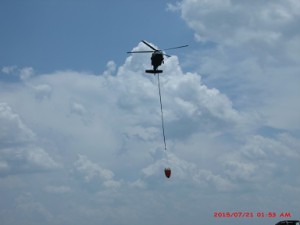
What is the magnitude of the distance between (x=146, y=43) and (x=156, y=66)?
16.7 feet

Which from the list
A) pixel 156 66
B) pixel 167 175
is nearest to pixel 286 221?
pixel 167 175

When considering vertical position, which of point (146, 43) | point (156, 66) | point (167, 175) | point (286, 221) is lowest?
point (286, 221)

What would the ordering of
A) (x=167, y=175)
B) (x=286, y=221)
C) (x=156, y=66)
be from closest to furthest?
1. (x=167, y=175)
2. (x=156, y=66)
3. (x=286, y=221)

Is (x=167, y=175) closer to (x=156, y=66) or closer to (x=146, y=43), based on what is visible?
(x=156, y=66)

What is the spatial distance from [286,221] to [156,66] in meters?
34.9

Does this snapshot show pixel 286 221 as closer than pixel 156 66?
No

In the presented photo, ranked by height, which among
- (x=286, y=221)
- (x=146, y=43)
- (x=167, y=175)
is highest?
(x=146, y=43)

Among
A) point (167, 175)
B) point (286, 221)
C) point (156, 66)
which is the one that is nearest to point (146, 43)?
point (156, 66)

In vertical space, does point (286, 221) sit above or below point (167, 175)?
below

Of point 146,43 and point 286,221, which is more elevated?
point 146,43

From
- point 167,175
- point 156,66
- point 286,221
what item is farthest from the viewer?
point 286,221

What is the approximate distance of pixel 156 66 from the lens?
56781mm

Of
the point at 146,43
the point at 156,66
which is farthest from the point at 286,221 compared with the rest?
the point at 146,43

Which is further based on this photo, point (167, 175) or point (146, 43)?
point (146, 43)
